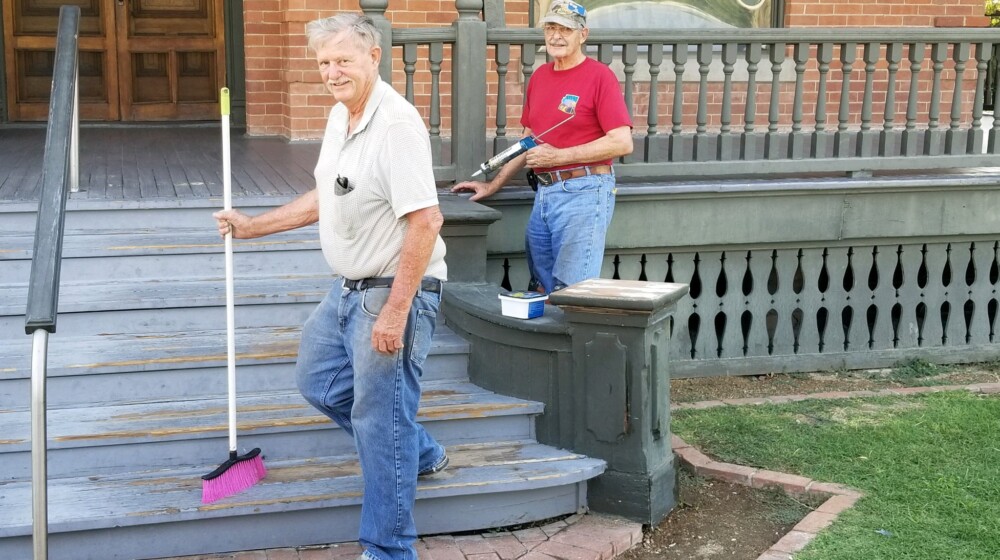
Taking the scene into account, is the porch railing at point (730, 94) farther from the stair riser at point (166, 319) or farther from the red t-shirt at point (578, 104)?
the stair riser at point (166, 319)

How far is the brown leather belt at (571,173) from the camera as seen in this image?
5641 mm

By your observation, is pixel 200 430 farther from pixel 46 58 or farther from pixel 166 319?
pixel 46 58

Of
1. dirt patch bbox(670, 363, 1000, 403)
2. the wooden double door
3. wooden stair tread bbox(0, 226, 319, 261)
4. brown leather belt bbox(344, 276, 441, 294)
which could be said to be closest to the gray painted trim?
the wooden double door

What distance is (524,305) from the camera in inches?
201

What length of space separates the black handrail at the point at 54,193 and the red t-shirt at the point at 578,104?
222 centimetres

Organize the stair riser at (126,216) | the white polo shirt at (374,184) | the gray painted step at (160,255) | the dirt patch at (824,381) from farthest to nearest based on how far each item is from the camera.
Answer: the dirt patch at (824,381), the stair riser at (126,216), the gray painted step at (160,255), the white polo shirt at (374,184)

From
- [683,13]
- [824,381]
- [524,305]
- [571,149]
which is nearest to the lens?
[524,305]

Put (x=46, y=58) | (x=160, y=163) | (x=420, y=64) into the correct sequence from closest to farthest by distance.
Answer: (x=160, y=163) < (x=420, y=64) < (x=46, y=58)

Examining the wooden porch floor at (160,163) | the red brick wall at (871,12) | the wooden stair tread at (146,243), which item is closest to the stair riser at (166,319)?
the wooden stair tread at (146,243)

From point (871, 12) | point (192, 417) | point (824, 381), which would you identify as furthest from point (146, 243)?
point (871, 12)

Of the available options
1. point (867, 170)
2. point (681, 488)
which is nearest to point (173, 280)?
point (681, 488)

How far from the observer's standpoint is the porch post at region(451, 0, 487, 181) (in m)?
6.38

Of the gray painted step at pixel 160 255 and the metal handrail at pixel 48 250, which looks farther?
the gray painted step at pixel 160 255

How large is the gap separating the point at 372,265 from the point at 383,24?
8.34ft
